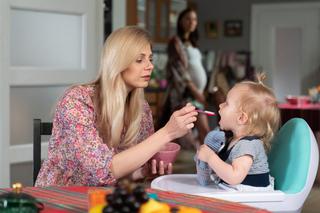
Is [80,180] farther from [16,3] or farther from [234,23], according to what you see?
[234,23]

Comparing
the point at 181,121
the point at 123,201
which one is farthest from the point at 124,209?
the point at 181,121

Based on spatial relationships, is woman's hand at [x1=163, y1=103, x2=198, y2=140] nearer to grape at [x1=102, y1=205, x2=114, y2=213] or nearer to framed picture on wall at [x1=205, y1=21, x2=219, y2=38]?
grape at [x1=102, y1=205, x2=114, y2=213]

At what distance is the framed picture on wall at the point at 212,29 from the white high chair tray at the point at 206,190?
667 cm

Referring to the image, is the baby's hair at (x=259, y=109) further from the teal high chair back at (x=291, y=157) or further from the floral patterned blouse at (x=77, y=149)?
the floral patterned blouse at (x=77, y=149)

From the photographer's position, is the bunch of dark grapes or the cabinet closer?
the bunch of dark grapes

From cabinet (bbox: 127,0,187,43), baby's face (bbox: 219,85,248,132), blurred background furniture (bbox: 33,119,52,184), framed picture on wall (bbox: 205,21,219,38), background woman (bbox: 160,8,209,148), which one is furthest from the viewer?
framed picture on wall (bbox: 205,21,219,38)

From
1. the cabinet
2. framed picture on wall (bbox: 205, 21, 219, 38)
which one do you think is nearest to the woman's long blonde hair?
the cabinet

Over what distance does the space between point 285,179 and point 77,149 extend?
0.71 meters

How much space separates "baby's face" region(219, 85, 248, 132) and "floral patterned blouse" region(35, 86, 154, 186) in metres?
0.41

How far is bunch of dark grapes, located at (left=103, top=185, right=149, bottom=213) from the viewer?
116 cm

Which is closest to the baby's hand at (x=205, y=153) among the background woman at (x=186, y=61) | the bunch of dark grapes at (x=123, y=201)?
the bunch of dark grapes at (x=123, y=201)

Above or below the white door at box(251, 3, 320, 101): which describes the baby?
below

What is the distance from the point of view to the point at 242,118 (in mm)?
2039

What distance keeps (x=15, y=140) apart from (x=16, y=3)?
74 centimetres
